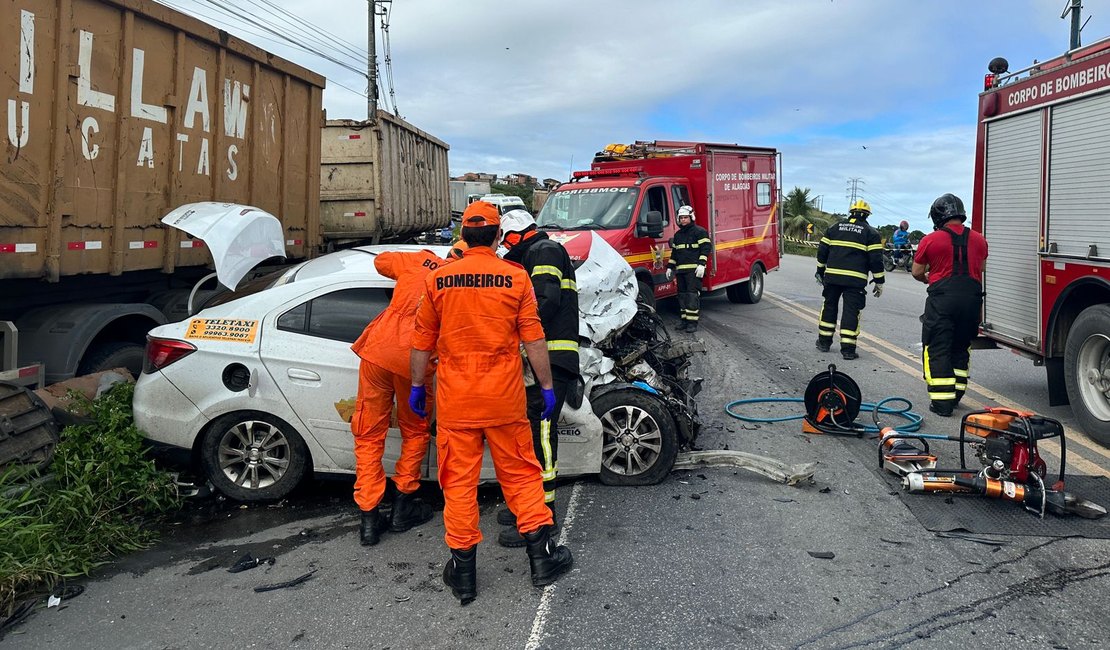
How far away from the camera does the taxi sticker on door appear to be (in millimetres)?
4762

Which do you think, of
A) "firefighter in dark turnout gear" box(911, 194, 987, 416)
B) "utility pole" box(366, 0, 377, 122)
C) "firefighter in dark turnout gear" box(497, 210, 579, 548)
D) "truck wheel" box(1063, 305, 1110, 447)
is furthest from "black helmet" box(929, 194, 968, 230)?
"utility pole" box(366, 0, 377, 122)

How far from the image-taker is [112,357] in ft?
19.6

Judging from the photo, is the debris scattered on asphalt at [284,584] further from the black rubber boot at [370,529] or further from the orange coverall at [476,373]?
the orange coverall at [476,373]

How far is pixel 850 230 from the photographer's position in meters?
9.36

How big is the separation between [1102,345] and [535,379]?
451 centimetres

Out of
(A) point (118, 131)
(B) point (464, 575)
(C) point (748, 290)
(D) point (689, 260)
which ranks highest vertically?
(A) point (118, 131)

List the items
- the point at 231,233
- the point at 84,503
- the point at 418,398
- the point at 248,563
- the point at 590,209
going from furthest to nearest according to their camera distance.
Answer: the point at 590,209
the point at 231,233
the point at 84,503
the point at 248,563
the point at 418,398

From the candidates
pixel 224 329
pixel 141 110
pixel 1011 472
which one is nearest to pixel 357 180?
pixel 141 110

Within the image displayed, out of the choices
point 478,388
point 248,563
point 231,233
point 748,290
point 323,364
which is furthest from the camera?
point 748,290

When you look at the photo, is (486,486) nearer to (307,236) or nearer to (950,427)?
(950,427)

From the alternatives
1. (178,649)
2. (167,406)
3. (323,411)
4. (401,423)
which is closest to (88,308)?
(167,406)

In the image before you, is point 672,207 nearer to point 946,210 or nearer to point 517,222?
point 946,210

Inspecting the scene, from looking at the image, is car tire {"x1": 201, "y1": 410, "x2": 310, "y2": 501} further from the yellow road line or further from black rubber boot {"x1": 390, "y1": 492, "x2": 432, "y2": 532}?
the yellow road line

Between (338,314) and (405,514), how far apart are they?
1.27m
